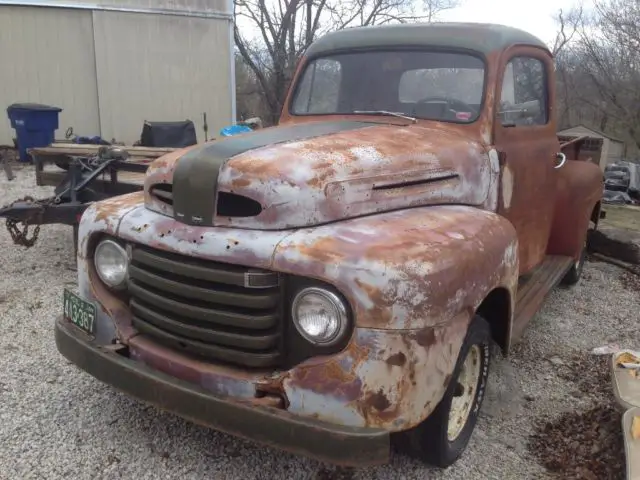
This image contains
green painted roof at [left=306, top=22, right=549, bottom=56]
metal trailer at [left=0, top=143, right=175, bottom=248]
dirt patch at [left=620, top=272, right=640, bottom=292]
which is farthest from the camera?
dirt patch at [left=620, top=272, right=640, bottom=292]

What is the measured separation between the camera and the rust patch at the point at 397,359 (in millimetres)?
2229

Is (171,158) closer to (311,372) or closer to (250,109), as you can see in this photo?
(311,372)

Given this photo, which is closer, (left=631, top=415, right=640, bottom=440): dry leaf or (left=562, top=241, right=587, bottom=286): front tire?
(left=631, top=415, right=640, bottom=440): dry leaf

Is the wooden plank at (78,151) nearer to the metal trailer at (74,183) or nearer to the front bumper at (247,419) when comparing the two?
the metal trailer at (74,183)

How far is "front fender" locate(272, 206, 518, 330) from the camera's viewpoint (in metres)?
2.21

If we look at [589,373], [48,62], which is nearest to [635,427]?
[589,373]

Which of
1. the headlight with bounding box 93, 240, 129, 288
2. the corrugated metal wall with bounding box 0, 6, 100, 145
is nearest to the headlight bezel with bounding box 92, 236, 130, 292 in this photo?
the headlight with bounding box 93, 240, 129, 288

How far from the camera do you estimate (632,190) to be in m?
14.6

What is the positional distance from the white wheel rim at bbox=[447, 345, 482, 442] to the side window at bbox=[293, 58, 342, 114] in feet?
6.13

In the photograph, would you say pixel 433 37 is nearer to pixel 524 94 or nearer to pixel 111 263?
pixel 524 94

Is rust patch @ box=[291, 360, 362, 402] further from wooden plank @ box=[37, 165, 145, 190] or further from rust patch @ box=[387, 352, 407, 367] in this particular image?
wooden plank @ box=[37, 165, 145, 190]

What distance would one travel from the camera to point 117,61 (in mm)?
12664

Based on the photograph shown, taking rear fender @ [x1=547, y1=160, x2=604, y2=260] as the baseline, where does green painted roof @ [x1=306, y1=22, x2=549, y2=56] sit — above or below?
above

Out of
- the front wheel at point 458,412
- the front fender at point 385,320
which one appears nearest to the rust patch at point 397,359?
the front fender at point 385,320
